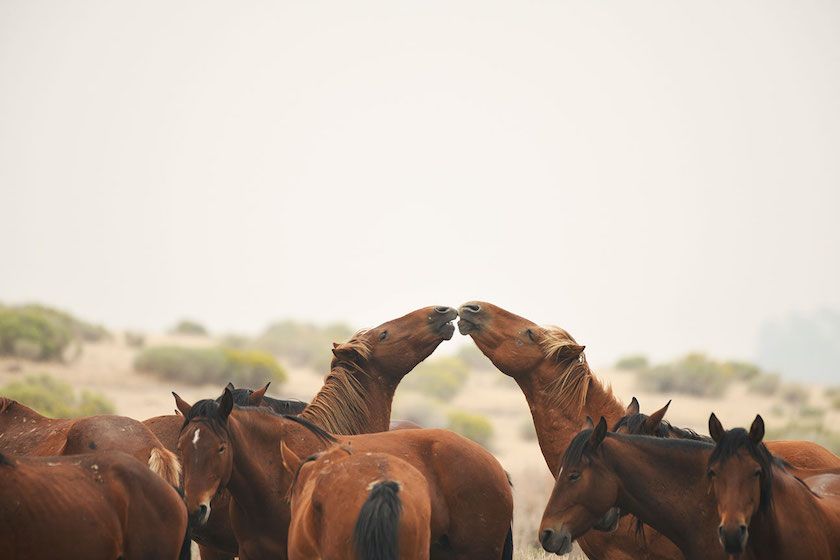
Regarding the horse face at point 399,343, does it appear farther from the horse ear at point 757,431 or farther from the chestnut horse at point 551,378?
the horse ear at point 757,431

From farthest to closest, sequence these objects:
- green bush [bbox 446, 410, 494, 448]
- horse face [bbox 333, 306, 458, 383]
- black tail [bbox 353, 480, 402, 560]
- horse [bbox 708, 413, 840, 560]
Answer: green bush [bbox 446, 410, 494, 448]
horse face [bbox 333, 306, 458, 383]
horse [bbox 708, 413, 840, 560]
black tail [bbox 353, 480, 402, 560]

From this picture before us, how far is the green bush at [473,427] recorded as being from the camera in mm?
25688

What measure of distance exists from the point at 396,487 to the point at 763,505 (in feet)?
6.79

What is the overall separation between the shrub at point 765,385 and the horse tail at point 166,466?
33109mm

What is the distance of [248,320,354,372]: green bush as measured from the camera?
3850cm

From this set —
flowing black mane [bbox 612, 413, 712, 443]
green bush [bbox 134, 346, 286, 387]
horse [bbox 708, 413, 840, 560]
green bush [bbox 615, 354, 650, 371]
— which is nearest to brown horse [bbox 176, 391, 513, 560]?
flowing black mane [bbox 612, 413, 712, 443]

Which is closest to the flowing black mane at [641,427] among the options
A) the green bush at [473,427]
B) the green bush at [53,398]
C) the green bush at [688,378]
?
the green bush at [53,398]

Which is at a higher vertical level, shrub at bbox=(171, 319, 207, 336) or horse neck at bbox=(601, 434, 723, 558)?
shrub at bbox=(171, 319, 207, 336)

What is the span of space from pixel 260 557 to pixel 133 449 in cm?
119

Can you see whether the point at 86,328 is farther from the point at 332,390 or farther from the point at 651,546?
the point at 651,546

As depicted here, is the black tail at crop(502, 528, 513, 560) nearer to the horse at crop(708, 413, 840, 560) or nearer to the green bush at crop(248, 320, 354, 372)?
the horse at crop(708, 413, 840, 560)

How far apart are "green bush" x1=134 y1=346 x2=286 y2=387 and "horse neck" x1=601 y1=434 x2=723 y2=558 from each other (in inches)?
900

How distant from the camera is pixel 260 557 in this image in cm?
574

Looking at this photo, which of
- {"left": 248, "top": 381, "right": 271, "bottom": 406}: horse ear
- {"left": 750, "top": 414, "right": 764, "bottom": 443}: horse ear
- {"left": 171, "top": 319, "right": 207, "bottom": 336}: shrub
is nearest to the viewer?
{"left": 750, "top": 414, "right": 764, "bottom": 443}: horse ear
